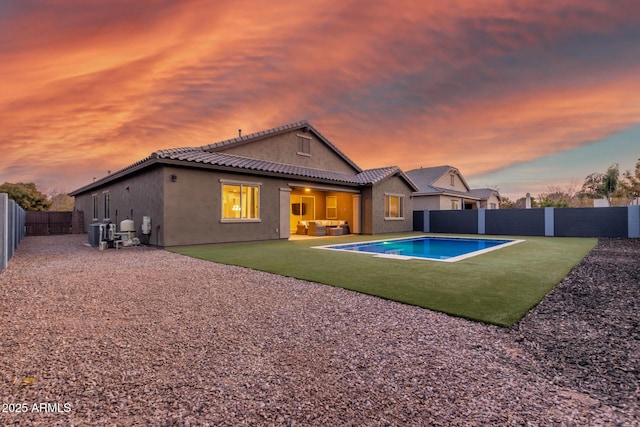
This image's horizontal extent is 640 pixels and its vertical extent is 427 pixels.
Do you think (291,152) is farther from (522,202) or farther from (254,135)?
(522,202)

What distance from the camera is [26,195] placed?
80.4ft

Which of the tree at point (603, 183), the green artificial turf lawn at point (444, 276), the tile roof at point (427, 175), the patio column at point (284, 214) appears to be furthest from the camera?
the tree at point (603, 183)

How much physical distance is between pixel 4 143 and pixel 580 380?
24689 millimetres

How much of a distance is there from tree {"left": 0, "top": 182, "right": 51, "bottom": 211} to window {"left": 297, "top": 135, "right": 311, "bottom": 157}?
23.0m

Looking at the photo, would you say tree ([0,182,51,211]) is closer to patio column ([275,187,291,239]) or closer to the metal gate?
the metal gate

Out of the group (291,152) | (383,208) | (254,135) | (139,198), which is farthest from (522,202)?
(139,198)

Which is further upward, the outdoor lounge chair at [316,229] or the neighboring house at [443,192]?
the neighboring house at [443,192]

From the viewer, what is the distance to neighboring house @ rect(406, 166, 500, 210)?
2458 centimetres

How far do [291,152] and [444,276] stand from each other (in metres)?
12.4

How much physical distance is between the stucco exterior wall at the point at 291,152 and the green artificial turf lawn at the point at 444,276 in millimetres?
7232

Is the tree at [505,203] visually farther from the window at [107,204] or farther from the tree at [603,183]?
the window at [107,204]

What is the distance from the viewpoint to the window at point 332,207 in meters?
20.0

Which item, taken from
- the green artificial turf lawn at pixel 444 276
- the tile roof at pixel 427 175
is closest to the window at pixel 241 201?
the green artificial turf lawn at pixel 444 276

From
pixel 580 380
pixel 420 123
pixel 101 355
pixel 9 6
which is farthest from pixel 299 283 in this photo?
pixel 420 123
